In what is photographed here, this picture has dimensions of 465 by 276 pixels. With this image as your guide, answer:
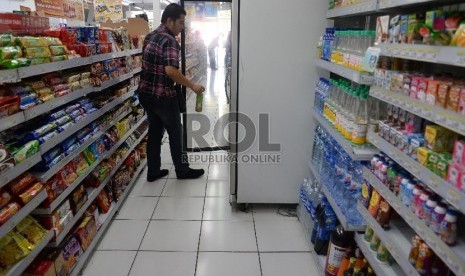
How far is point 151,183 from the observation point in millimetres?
4133

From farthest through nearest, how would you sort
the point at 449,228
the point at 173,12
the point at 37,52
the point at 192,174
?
1. the point at 192,174
2. the point at 173,12
3. the point at 37,52
4. the point at 449,228

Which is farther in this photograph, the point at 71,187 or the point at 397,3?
the point at 71,187

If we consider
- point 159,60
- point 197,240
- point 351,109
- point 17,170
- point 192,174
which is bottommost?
point 197,240

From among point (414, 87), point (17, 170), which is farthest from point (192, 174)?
point (414, 87)

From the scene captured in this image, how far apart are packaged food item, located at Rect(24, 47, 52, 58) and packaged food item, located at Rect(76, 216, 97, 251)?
1272 millimetres

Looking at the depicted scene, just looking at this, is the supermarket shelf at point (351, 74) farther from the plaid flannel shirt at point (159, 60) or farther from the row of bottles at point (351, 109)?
the plaid flannel shirt at point (159, 60)

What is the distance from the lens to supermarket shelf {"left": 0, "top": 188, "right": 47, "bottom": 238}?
1.73 metres

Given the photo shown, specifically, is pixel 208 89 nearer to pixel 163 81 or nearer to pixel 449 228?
pixel 163 81

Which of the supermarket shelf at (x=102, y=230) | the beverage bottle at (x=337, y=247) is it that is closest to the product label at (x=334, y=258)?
the beverage bottle at (x=337, y=247)

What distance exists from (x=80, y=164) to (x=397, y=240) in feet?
7.34

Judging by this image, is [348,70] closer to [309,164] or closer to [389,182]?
[389,182]

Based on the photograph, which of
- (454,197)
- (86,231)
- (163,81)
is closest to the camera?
(454,197)

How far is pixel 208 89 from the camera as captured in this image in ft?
36.2

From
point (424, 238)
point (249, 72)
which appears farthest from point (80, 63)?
point (424, 238)
